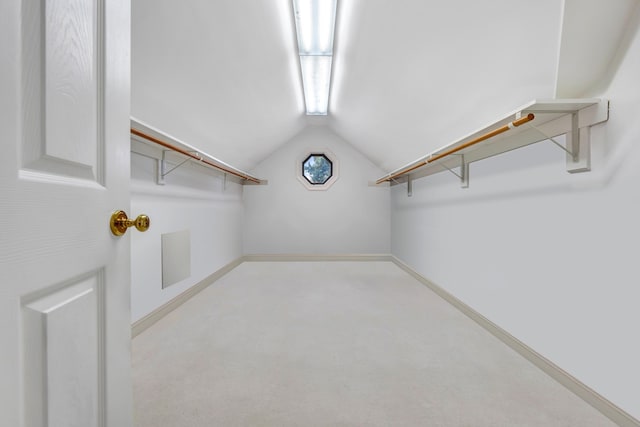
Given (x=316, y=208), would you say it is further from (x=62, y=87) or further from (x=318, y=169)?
(x=62, y=87)

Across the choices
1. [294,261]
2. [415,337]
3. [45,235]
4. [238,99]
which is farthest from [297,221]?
[45,235]

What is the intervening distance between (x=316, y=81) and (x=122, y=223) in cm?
316

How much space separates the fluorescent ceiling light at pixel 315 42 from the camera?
7.14ft

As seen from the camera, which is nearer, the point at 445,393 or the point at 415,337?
the point at 445,393

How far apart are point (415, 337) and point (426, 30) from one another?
80.5 inches

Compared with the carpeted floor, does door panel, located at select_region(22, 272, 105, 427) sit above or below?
above

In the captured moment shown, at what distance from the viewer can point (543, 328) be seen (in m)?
1.67

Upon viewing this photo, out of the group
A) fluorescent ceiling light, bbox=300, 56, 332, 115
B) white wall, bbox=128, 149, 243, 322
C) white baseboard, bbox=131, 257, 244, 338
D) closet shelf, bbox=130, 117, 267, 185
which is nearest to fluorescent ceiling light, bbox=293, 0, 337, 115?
fluorescent ceiling light, bbox=300, 56, 332, 115

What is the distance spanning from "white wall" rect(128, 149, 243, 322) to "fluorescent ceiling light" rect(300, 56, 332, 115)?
1.61m

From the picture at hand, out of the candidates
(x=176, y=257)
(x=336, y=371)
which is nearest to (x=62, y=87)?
(x=336, y=371)

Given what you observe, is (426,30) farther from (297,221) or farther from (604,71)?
(297,221)

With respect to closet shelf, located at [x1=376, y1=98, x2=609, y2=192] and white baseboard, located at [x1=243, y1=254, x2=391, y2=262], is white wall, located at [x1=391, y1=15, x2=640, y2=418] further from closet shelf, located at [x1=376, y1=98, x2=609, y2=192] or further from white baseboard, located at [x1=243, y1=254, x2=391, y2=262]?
white baseboard, located at [x1=243, y1=254, x2=391, y2=262]

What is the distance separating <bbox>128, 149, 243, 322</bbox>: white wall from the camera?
2209 mm

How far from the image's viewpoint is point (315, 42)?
8.71ft
